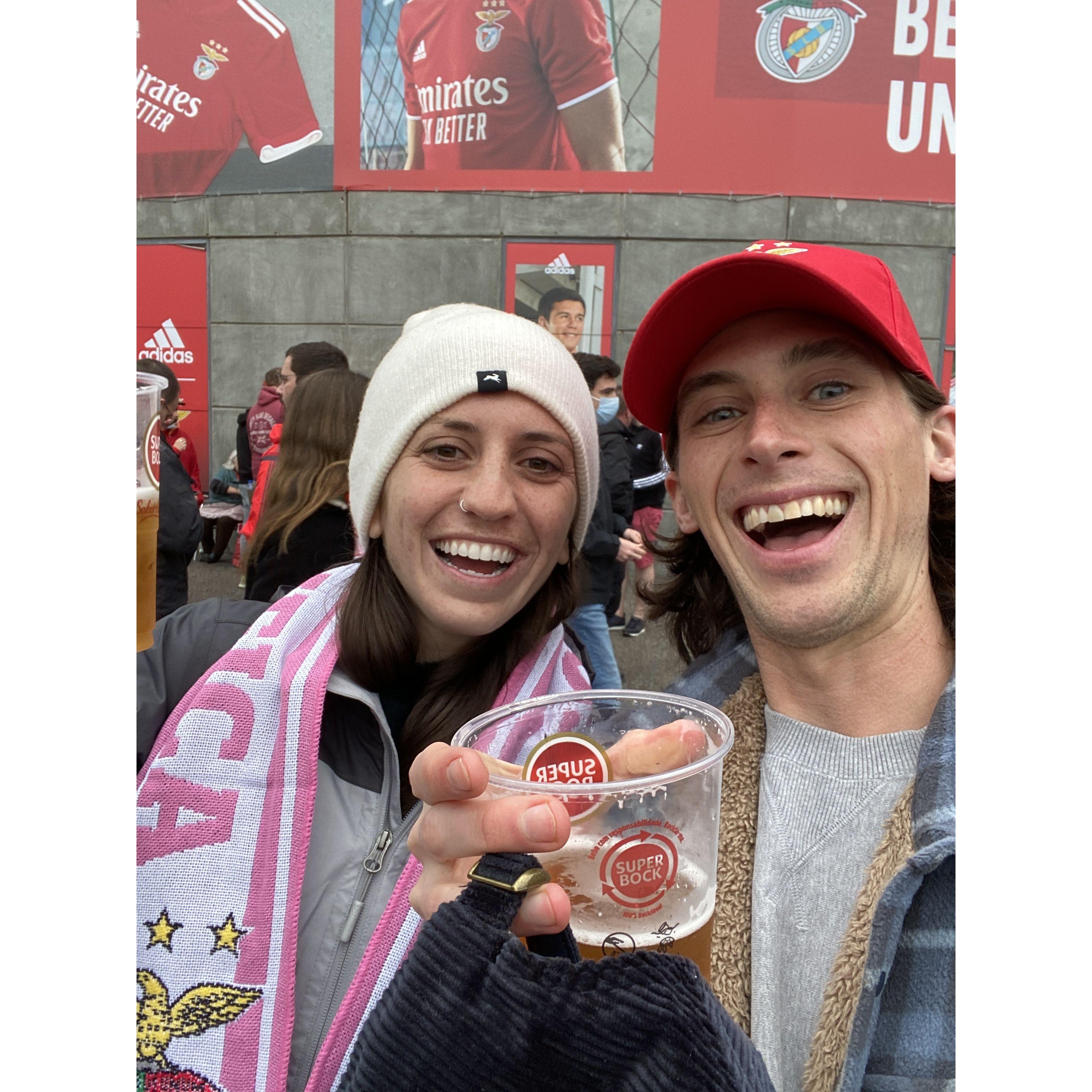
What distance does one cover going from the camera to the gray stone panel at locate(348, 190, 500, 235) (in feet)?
27.3

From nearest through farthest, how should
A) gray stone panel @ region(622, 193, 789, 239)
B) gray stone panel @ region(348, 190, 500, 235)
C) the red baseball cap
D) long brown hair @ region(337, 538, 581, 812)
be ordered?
the red baseball cap, long brown hair @ region(337, 538, 581, 812), gray stone panel @ region(622, 193, 789, 239), gray stone panel @ region(348, 190, 500, 235)

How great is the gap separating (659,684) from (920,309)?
4903 millimetres

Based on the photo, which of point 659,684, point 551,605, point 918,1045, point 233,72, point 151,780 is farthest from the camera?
point 233,72

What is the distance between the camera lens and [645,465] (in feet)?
20.6

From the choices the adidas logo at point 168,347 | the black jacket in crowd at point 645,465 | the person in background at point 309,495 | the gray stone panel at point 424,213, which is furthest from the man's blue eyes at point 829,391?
the adidas logo at point 168,347

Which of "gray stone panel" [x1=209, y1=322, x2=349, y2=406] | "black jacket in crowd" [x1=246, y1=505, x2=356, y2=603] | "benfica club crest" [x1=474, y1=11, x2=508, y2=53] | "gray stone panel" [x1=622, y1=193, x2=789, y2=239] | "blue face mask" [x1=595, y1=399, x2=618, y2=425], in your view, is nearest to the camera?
"black jacket in crowd" [x1=246, y1=505, x2=356, y2=603]

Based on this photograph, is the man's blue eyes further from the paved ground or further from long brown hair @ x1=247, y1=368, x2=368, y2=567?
the paved ground

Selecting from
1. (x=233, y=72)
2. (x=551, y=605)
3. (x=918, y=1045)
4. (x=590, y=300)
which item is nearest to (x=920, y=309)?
(x=590, y=300)

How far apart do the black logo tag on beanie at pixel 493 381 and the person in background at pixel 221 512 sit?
6.65m

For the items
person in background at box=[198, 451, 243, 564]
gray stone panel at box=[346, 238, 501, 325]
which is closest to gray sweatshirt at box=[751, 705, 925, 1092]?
person in background at box=[198, 451, 243, 564]

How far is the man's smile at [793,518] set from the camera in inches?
51.0

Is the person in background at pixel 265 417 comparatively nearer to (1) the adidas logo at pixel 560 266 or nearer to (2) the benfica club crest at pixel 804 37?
(1) the adidas logo at pixel 560 266

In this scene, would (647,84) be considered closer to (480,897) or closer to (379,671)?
(379,671)

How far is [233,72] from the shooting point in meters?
7.42
